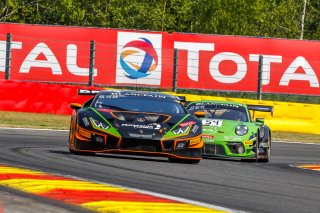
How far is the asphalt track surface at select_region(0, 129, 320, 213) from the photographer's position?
11.0m

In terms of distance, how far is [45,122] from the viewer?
26828 mm

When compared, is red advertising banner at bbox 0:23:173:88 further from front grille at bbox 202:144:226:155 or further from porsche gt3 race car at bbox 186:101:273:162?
front grille at bbox 202:144:226:155

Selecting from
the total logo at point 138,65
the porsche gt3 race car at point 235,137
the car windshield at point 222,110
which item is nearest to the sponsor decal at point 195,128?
the porsche gt3 race car at point 235,137

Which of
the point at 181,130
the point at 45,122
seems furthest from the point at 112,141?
the point at 45,122

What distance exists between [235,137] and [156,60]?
11.6m

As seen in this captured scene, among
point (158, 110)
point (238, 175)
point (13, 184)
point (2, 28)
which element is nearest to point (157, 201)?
point (13, 184)

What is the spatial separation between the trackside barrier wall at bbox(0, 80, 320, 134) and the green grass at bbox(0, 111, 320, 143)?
15 centimetres

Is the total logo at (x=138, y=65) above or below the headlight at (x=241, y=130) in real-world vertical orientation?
above

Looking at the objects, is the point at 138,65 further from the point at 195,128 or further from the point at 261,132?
the point at 195,128

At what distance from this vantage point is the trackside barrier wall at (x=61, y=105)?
90.6ft

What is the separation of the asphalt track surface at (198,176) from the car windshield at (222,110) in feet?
3.21

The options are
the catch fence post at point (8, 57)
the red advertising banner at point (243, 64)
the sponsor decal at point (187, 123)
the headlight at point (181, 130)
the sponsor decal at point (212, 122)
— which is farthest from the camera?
the red advertising banner at point (243, 64)

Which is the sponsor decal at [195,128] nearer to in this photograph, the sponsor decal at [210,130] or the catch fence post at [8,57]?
the sponsor decal at [210,130]

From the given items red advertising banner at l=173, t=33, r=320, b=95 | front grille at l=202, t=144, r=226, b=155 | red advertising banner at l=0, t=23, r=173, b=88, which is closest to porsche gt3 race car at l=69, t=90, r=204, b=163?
front grille at l=202, t=144, r=226, b=155
